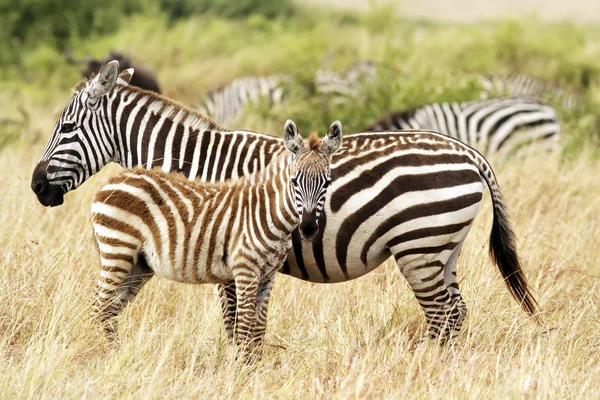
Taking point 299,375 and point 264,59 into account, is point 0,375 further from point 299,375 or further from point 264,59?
point 264,59

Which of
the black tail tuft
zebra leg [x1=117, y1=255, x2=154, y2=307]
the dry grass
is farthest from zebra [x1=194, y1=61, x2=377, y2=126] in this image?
zebra leg [x1=117, y1=255, x2=154, y2=307]

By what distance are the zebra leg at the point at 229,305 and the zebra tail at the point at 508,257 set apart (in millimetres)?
2116

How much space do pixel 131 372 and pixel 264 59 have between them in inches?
707

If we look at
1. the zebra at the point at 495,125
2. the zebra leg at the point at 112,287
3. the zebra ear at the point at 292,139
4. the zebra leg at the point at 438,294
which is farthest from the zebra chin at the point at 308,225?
the zebra at the point at 495,125

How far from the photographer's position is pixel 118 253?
6.01 meters

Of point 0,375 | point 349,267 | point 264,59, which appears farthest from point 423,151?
point 264,59

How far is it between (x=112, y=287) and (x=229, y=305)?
92 centimetres

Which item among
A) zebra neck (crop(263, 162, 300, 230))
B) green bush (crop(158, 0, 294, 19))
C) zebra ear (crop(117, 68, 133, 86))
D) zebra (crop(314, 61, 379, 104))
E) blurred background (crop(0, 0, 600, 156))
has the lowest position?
zebra neck (crop(263, 162, 300, 230))

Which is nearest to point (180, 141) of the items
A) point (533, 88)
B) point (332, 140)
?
point (332, 140)

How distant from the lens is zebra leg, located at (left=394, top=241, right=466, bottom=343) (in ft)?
20.8

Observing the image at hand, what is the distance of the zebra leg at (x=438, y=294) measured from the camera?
20.8 ft

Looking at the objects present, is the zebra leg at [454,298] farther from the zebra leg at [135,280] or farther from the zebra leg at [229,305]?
the zebra leg at [135,280]

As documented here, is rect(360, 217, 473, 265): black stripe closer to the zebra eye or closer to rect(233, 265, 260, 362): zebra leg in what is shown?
rect(233, 265, 260, 362): zebra leg

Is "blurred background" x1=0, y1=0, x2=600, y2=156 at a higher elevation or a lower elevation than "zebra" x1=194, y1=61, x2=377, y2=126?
higher
